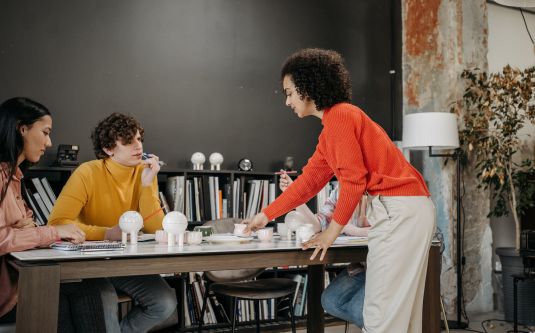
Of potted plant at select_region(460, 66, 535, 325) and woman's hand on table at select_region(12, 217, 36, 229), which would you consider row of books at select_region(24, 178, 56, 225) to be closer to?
woman's hand on table at select_region(12, 217, 36, 229)

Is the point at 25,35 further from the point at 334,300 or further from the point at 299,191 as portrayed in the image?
the point at 334,300

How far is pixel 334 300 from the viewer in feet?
7.88

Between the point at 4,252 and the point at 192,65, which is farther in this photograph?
the point at 192,65

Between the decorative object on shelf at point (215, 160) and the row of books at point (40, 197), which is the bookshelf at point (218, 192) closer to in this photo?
the decorative object on shelf at point (215, 160)

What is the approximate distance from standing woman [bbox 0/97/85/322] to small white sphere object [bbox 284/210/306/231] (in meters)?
0.96

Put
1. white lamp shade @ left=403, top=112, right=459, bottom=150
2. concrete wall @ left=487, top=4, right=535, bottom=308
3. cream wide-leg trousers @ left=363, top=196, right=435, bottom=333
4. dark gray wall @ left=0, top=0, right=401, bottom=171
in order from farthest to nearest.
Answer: concrete wall @ left=487, top=4, right=535, bottom=308 → white lamp shade @ left=403, top=112, right=459, bottom=150 → dark gray wall @ left=0, top=0, right=401, bottom=171 → cream wide-leg trousers @ left=363, top=196, right=435, bottom=333

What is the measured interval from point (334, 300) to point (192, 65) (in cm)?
228

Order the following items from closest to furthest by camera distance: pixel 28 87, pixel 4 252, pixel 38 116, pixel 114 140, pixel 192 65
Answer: pixel 4 252, pixel 38 116, pixel 114 140, pixel 28 87, pixel 192 65

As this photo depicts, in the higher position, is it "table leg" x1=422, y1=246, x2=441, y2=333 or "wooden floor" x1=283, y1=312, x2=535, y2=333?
"table leg" x1=422, y1=246, x2=441, y2=333

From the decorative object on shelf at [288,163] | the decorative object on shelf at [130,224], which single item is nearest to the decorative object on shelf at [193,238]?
the decorative object on shelf at [130,224]

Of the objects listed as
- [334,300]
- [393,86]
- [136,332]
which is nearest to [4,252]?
[136,332]

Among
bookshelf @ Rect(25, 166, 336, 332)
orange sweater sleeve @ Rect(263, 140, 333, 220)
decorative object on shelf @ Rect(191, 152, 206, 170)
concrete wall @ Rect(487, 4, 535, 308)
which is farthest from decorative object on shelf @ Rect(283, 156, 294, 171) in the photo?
concrete wall @ Rect(487, 4, 535, 308)

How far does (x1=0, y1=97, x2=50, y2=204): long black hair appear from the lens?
201cm

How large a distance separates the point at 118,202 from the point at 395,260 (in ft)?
4.85
